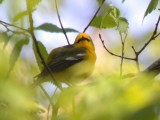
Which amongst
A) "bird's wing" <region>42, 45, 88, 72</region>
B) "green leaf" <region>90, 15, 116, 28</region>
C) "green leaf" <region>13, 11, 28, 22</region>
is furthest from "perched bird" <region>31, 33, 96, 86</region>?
"green leaf" <region>13, 11, 28, 22</region>

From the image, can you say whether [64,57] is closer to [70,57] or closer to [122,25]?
[70,57]

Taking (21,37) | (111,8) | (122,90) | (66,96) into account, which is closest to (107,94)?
(122,90)

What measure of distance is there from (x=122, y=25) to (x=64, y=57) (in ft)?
6.34

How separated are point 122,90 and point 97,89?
0.04m

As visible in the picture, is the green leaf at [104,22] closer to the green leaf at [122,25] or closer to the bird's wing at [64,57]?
the green leaf at [122,25]

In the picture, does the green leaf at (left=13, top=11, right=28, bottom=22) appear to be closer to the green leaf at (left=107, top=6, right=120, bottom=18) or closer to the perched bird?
the green leaf at (left=107, top=6, right=120, bottom=18)

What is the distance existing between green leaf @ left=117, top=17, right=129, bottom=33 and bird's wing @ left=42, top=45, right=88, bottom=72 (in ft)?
5.22

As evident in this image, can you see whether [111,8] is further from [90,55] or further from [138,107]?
[90,55]

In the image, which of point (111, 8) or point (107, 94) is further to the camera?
point (111, 8)

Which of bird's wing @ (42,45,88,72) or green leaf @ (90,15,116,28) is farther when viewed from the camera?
bird's wing @ (42,45,88,72)

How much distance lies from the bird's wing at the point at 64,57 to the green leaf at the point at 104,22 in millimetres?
1527

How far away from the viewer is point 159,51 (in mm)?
2375

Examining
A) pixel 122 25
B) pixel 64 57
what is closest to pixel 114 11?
pixel 122 25

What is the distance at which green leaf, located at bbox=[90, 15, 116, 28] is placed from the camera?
63.8 inches
